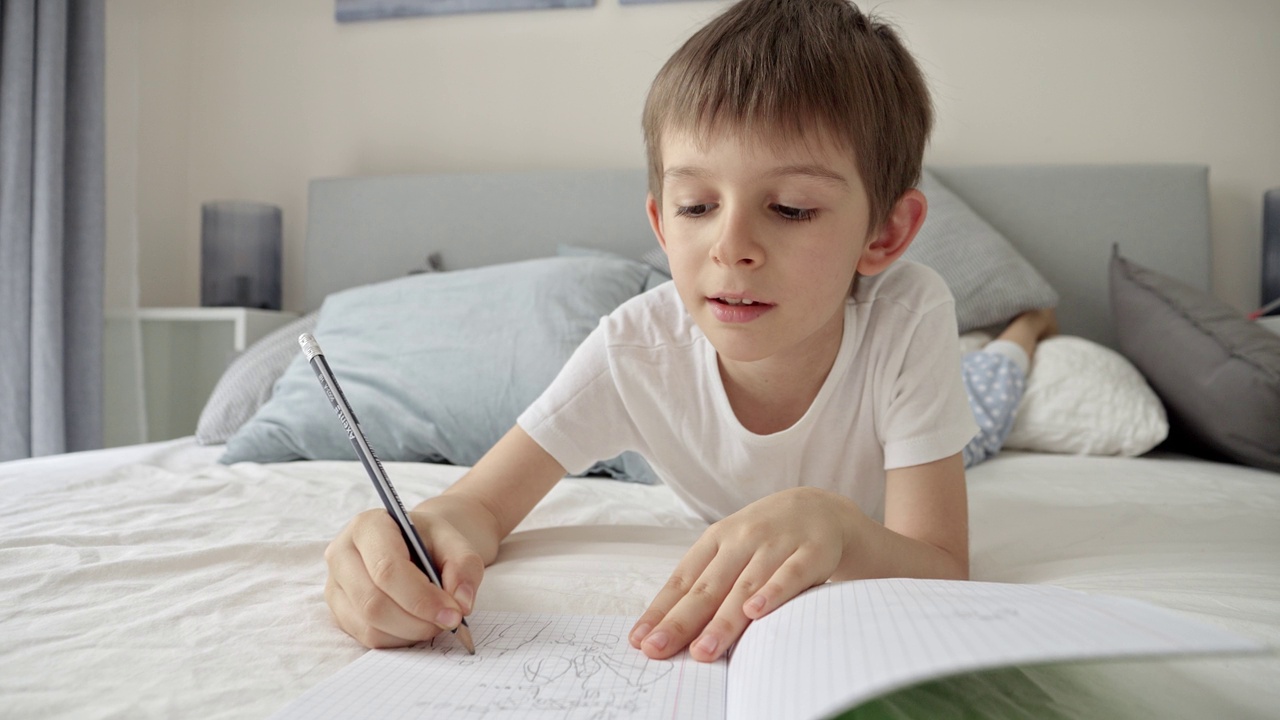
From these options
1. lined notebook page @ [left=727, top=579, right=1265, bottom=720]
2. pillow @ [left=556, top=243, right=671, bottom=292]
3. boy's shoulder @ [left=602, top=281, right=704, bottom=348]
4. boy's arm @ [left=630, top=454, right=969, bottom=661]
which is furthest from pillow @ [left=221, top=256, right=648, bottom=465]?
lined notebook page @ [left=727, top=579, right=1265, bottom=720]

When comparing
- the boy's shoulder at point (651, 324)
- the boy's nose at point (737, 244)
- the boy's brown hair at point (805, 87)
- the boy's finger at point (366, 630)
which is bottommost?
the boy's finger at point (366, 630)

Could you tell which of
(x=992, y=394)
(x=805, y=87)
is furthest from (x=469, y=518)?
(x=992, y=394)

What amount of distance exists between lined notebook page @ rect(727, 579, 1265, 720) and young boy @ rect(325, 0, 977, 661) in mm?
64

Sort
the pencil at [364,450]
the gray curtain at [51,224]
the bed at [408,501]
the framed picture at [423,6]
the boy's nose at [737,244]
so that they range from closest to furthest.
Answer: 1. the bed at [408,501]
2. the pencil at [364,450]
3. the boy's nose at [737,244]
4. the gray curtain at [51,224]
5. the framed picture at [423,6]

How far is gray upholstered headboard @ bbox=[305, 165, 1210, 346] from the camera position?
74.8 inches

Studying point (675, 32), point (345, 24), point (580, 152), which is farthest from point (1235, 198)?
point (345, 24)

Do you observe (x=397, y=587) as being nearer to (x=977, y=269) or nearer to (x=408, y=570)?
(x=408, y=570)

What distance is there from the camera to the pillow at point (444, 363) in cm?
139

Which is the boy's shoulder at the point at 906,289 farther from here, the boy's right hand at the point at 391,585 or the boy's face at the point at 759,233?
the boy's right hand at the point at 391,585

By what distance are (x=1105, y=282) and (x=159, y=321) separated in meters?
2.33

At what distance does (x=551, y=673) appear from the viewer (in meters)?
0.47

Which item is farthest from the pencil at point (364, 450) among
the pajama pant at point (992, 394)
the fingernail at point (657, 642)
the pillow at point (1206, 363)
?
the pillow at point (1206, 363)

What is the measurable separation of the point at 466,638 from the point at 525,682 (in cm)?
7

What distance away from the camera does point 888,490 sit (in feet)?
2.61
